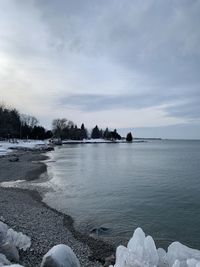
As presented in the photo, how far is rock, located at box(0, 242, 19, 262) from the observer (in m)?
7.35

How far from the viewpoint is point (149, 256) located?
5.57 meters

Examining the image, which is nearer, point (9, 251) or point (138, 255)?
point (138, 255)

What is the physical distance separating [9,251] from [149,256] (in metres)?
3.60

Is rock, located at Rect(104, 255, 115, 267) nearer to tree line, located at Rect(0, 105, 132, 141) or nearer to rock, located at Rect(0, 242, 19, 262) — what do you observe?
rock, located at Rect(0, 242, 19, 262)

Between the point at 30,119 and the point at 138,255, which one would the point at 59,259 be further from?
the point at 30,119

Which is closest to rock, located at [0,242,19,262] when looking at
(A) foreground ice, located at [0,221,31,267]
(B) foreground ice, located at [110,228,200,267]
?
(A) foreground ice, located at [0,221,31,267]

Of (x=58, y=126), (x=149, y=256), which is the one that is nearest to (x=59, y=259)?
(x=149, y=256)

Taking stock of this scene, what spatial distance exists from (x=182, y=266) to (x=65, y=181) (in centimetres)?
2468

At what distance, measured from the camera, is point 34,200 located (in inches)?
756

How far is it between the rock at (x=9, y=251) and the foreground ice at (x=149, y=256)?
2.94 meters

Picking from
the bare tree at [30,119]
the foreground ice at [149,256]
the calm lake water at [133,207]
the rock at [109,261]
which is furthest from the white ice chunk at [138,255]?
the bare tree at [30,119]

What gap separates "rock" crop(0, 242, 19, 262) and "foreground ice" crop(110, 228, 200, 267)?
2.94m

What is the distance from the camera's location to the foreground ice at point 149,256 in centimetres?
535

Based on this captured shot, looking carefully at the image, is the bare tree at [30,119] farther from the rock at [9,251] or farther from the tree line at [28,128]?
the rock at [9,251]
